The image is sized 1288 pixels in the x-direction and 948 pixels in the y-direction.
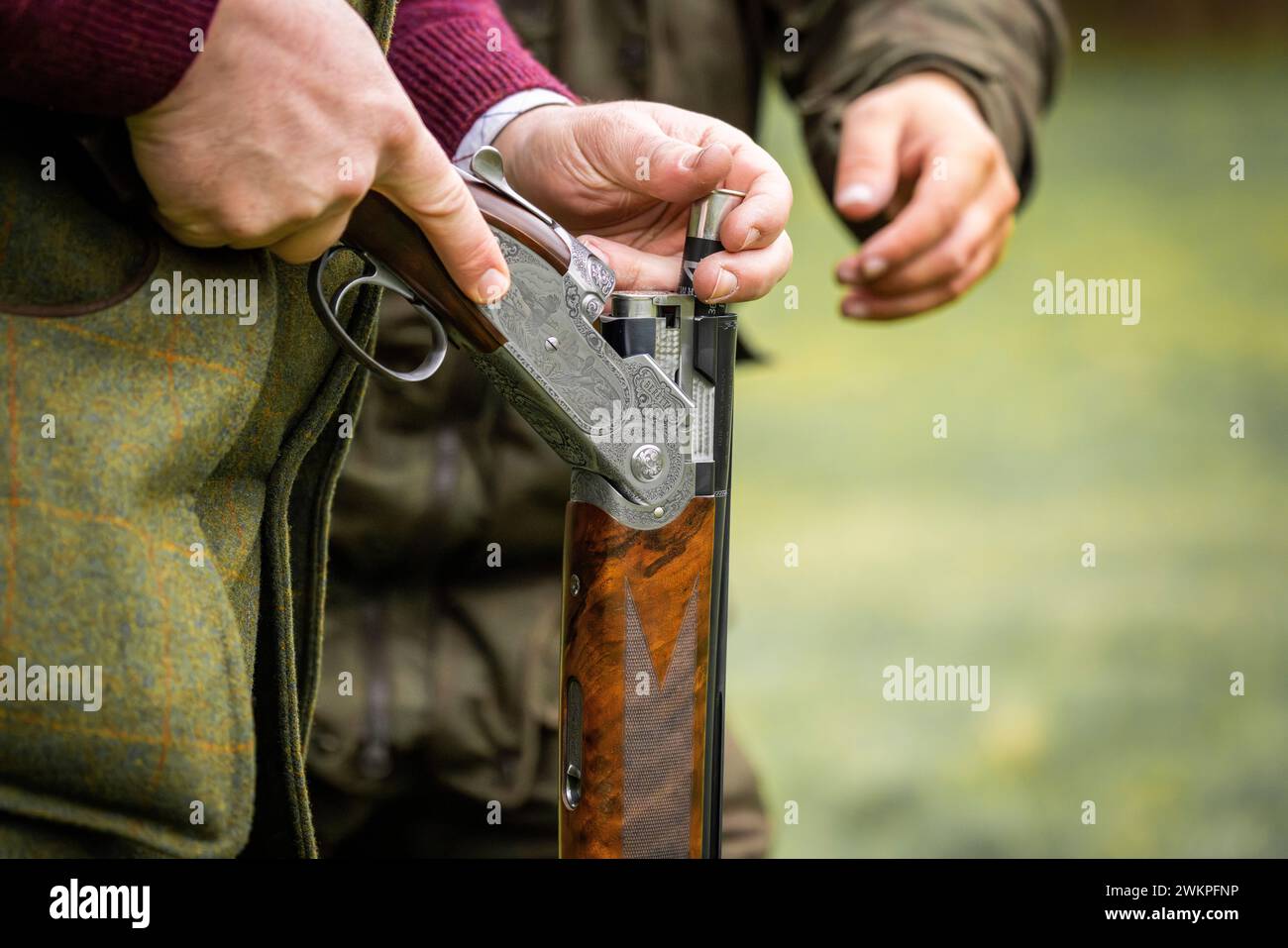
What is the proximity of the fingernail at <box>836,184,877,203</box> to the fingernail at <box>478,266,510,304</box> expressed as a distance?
2.74 feet

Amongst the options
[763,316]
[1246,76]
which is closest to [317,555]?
[763,316]

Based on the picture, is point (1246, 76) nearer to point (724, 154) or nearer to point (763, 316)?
point (763, 316)

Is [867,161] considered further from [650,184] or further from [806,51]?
[650,184]

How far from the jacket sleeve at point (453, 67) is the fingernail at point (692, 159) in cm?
25

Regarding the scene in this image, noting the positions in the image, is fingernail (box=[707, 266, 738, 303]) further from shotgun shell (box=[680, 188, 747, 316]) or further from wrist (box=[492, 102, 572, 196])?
wrist (box=[492, 102, 572, 196])

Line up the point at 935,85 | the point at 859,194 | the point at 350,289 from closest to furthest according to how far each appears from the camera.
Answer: the point at 350,289 → the point at 859,194 → the point at 935,85

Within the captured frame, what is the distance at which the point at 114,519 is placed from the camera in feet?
3.34

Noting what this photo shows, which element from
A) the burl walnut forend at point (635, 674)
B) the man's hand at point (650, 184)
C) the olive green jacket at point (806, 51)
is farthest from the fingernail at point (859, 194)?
the burl walnut forend at point (635, 674)

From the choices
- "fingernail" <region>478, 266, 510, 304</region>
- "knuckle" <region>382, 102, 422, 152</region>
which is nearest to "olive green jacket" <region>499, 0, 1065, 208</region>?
"fingernail" <region>478, 266, 510, 304</region>

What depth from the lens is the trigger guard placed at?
3.79 ft

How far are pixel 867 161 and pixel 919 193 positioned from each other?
0.08 m

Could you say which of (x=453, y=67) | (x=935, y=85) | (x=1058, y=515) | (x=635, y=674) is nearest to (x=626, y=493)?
(x=635, y=674)

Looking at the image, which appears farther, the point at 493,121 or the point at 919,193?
the point at 919,193
